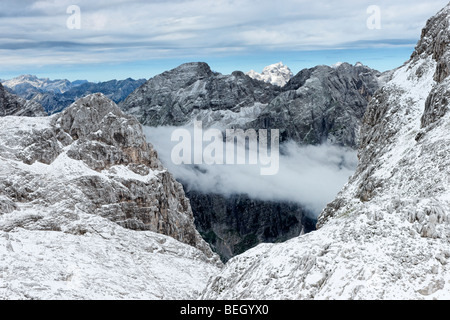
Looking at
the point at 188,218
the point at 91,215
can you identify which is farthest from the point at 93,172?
the point at 188,218

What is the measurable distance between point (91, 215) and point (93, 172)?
13.3m

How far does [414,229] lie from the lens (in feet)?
101

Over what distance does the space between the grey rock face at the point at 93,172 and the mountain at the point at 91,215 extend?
0.67ft

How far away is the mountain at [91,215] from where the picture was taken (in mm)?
50844

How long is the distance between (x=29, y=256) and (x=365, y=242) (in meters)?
38.5

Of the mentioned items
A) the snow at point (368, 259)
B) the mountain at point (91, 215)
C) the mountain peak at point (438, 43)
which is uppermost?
the mountain peak at point (438, 43)

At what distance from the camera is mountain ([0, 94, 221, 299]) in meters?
50.8

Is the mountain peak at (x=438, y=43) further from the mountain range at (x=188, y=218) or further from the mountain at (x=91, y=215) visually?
the mountain at (x=91, y=215)

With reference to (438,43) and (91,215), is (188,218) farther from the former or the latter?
(438,43)

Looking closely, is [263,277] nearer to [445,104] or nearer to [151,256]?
[445,104]

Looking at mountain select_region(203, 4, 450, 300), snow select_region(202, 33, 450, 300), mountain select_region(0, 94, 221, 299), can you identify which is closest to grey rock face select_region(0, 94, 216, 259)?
mountain select_region(0, 94, 221, 299)

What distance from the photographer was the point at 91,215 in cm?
8369

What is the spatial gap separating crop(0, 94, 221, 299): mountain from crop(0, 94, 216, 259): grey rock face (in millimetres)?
203

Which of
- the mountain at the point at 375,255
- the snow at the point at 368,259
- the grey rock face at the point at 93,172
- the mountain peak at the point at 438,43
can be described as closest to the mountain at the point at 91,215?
the grey rock face at the point at 93,172
